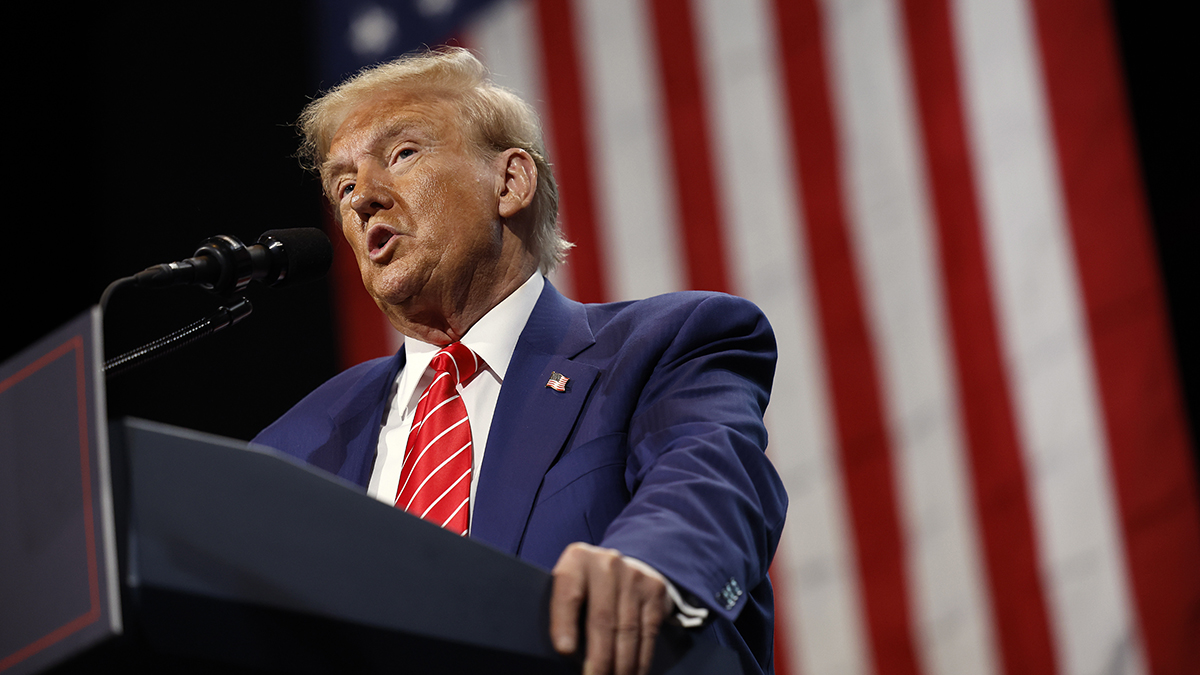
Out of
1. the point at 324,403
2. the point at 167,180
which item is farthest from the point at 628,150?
the point at 324,403

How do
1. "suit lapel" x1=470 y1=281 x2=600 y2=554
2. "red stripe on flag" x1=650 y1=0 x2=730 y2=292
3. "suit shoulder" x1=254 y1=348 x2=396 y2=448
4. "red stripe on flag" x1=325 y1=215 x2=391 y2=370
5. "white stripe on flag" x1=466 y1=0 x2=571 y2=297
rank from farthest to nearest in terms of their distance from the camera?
"red stripe on flag" x1=325 y1=215 x2=391 y2=370 < "white stripe on flag" x1=466 y1=0 x2=571 y2=297 < "red stripe on flag" x1=650 y1=0 x2=730 y2=292 < "suit shoulder" x1=254 y1=348 x2=396 y2=448 < "suit lapel" x1=470 y1=281 x2=600 y2=554

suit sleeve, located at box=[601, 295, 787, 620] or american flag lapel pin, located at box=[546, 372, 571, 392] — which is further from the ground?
american flag lapel pin, located at box=[546, 372, 571, 392]

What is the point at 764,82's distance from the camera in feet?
10.5

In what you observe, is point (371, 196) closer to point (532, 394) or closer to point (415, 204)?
point (415, 204)

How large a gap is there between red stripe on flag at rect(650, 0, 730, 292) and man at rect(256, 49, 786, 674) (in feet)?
3.78

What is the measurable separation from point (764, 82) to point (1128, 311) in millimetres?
1099

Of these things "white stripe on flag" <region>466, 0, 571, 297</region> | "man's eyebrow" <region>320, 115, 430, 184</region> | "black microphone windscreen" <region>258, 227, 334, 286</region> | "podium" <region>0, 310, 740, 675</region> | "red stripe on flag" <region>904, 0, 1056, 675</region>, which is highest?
"white stripe on flag" <region>466, 0, 571, 297</region>

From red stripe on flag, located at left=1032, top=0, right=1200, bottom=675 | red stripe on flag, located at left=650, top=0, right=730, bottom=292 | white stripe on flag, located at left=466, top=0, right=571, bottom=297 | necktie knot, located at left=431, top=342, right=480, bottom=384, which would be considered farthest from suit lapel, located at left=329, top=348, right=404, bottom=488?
white stripe on flag, located at left=466, top=0, right=571, bottom=297

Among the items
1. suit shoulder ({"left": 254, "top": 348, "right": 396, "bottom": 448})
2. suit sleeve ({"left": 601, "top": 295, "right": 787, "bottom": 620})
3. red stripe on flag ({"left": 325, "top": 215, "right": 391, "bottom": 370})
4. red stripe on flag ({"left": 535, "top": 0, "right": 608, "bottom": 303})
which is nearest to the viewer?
suit sleeve ({"left": 601, "top": 295, "right": 787, "bottom": 620})

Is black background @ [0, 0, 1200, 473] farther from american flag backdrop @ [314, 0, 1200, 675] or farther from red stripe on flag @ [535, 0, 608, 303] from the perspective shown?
american flag backdrop @ [314, 0, 1200, 675]

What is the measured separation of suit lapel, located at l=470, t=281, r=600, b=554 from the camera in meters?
1.29

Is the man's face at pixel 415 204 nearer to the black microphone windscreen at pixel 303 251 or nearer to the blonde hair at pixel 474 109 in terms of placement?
the blonde hair at pixel 474 109

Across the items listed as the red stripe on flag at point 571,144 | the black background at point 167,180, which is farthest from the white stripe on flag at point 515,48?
the black background at point 167,180

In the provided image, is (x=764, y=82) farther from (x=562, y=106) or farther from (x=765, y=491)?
(x=765, y=491)
